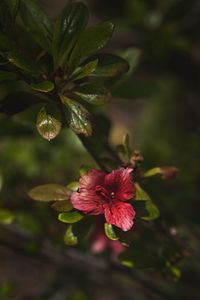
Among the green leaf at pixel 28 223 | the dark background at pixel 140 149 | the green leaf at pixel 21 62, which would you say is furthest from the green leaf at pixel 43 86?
the green leaf at pixel 28 223

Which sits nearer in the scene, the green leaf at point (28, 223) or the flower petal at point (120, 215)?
the flower petal at point (120, 215)

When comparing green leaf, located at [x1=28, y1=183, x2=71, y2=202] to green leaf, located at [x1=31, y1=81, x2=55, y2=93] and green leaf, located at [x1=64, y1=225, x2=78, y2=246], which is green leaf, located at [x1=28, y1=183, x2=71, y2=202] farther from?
green leaf, located at [x1=31, y1=81, x2=55, y2=93]

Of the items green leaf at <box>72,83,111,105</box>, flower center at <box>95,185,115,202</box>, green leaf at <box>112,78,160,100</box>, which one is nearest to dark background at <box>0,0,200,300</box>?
green leaf at <box>112,78,160,100</box>

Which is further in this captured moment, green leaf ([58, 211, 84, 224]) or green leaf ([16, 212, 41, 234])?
green leaf ([16, 212, 41, 234])

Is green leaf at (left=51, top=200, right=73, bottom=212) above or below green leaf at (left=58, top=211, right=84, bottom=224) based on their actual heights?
below

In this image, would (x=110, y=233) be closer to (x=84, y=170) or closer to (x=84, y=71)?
(x=84, y=170)

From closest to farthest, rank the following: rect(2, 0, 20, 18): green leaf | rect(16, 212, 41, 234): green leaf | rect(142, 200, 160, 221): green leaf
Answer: rect(2, 0, 20, 18): green leaf → rect(142, 200, 160, 221): green leaf → rect(16, 212, 41, 234): green leaf

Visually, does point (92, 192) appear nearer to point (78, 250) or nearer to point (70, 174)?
point (78, 250)

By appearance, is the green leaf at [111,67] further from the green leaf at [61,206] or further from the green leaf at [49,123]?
the green leaf at [61,206]
